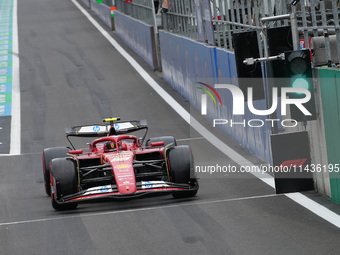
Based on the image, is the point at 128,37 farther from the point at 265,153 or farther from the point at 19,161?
the point at 265,153

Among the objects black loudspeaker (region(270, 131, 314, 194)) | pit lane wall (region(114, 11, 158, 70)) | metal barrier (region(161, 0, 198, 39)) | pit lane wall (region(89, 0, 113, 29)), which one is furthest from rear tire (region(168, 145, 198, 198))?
pit lane wall (region(89, 0, 113, 29))

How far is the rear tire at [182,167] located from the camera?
12.1m

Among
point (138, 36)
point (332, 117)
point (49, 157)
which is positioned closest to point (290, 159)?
point (332, 117)

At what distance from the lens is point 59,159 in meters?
12.1

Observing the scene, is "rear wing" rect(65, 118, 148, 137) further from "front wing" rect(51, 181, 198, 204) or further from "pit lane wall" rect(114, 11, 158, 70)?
"pit lane wall" rect(114, 11, 158, 70)

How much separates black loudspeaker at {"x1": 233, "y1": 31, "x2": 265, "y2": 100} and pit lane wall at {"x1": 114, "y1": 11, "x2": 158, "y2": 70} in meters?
19.3

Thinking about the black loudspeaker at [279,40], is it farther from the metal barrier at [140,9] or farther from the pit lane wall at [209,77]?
the metal barrier at [140,9]

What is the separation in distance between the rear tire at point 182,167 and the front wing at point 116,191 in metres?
0.21

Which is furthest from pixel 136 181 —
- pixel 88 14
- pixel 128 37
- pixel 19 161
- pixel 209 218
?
pixel 88 14

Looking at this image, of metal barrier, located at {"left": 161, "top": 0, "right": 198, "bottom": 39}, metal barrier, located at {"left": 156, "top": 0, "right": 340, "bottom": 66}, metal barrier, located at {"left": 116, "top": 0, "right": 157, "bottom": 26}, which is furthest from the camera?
metal barrier, located at {"left": 116, "top": 0, "right": 157, "bottom": 26}

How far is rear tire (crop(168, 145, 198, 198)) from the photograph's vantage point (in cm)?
1206

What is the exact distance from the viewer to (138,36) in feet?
113

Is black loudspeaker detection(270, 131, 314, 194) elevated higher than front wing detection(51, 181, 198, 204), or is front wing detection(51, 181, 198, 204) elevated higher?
black loudspeaker detection(270, 131, 314, 194)

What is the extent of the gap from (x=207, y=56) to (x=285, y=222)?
34.3ft
